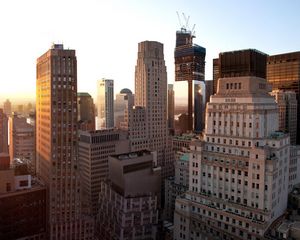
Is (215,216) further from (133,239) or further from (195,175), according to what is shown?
(133,239)

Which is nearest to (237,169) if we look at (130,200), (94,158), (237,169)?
(237,169)

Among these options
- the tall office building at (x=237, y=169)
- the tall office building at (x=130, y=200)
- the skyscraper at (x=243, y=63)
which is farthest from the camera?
the tall office building at (x=130, y=200)

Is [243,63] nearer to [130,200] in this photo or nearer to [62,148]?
[130,200]

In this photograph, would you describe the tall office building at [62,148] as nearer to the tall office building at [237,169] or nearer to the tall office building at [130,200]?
the tall office building at [130,200]

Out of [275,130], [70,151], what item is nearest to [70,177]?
[70,151]

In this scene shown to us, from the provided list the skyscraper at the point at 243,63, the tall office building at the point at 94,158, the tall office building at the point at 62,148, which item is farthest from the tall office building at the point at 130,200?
the skyscraper at the point at 243,63

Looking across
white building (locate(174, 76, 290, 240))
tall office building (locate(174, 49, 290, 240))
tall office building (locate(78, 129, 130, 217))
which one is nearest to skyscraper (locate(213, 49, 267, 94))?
tall office building (locate(174, 49, 290, 240))

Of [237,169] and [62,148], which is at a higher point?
[62,148]
